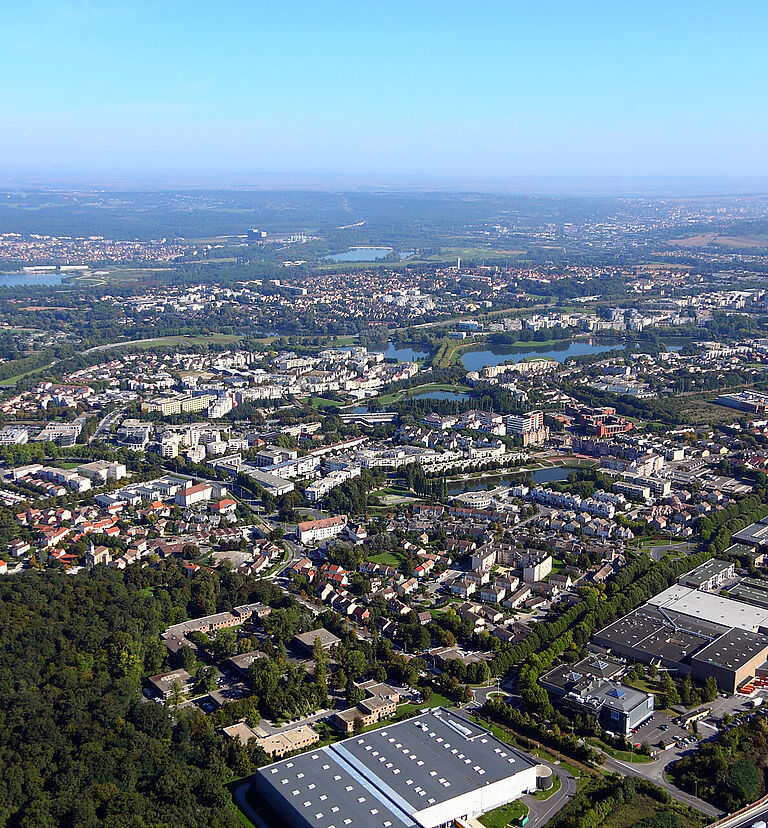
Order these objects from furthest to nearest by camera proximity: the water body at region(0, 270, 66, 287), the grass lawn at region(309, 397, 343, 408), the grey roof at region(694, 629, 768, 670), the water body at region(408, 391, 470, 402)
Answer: the water body at region(0, 270, 66, 287) < the water body at region(408, 391, 470, 402) < the grass lawn at region(309, 397, 343, 408) < the grey roof at region(694, 629, 768, 670)

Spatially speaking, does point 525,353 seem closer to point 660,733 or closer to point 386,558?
point 386,558

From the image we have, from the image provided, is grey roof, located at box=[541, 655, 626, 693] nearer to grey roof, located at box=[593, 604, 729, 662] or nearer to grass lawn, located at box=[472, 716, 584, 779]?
grey roof, located at box=[593, 604, 729, 662]

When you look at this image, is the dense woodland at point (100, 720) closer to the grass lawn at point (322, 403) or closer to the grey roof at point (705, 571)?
the grey roof at point (705, 571)

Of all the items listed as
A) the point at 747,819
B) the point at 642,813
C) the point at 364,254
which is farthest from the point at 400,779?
the point at 364,254

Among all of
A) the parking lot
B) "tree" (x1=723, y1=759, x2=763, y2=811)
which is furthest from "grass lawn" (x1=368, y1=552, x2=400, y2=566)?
"tree" (x1=723, y1=759, x2=763, y2=811)

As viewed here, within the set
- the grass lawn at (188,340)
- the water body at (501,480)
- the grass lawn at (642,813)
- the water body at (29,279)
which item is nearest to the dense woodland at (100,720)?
the grass lawn at (642,813)

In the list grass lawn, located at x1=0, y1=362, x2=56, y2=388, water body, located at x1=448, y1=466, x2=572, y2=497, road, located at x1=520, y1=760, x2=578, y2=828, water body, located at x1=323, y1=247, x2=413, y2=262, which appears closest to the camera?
road, located at x1=520, y1=760, x2=578, y2=828
